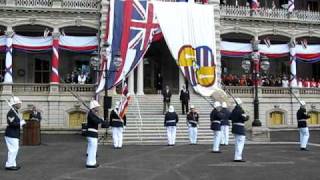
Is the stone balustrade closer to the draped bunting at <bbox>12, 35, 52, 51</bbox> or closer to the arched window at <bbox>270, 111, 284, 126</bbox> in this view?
the draped bunting at <bbox>12, 35, 52, 51</bbox>

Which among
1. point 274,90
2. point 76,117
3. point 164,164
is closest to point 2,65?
point 76,117

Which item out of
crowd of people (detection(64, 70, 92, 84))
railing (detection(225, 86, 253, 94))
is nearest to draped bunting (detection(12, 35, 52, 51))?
crowd of people (detection(64, 70, 92, 84))

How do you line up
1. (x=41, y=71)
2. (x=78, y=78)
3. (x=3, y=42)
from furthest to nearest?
1. (x=41, y=71)
2. (x=78, y=78)
3. (x=3, y=42)

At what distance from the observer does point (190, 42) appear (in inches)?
1388

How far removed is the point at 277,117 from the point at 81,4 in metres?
16.8

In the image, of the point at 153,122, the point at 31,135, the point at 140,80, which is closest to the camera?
the point at 31,135

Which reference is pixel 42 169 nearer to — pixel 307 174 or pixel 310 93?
pixel 307 174

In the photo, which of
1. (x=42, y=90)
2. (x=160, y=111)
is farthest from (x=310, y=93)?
(x=42, y=90)

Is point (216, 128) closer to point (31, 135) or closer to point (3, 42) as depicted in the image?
point (31, 135)

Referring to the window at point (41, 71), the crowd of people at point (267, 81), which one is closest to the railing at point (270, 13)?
the crowd of people at point (267, 81)

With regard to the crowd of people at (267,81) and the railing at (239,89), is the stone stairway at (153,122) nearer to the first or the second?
the railing at (239,89)

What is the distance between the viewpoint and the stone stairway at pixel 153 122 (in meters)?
27.3

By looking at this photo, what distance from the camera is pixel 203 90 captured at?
3497cm

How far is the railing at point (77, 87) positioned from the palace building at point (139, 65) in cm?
7
